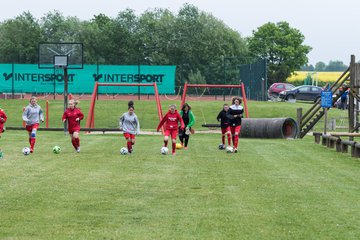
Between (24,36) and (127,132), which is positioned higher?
(24,36)

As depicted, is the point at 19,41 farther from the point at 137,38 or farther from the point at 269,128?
the point at 269,128

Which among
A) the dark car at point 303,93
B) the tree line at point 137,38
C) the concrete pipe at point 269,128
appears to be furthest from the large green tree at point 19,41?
the concrete pipe at point 269,128

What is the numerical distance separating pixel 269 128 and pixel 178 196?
2181 centimetres

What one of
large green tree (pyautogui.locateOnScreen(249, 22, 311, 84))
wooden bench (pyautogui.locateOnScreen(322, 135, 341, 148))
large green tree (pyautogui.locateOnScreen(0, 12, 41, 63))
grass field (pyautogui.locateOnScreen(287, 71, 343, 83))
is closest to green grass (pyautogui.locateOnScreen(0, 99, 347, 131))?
wooden bench (pyautogui.locateOnScreen(322, 135, 341, 148))

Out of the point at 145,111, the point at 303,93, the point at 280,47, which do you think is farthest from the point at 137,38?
the point at 280,47

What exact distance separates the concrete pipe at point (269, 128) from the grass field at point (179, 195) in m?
10.5

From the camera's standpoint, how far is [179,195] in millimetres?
14289

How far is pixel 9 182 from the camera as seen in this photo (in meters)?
16.0

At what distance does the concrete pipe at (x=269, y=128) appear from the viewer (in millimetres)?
35500

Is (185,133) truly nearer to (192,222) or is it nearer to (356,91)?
(356,91)

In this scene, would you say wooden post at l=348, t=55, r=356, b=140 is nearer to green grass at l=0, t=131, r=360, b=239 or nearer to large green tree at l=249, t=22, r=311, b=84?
green grass at l=0, t=131, r=360, b=239

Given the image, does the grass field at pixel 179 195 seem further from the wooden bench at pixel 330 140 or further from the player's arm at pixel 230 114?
the wooden bench at pixel 330 140

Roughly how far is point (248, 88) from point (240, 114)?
3557cm

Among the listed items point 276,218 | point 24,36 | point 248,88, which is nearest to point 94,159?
point 276,218
